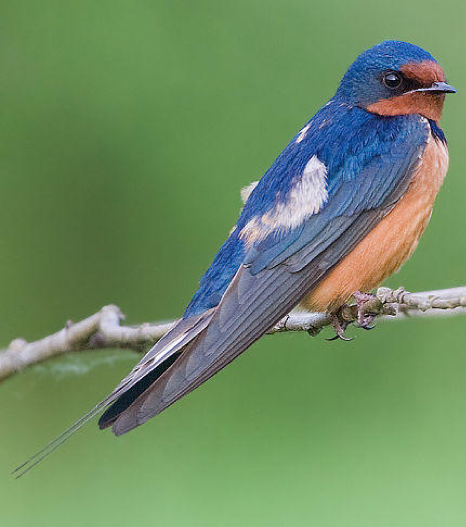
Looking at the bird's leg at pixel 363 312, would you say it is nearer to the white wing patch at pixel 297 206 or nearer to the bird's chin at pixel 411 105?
the white wing patch at pixel 297 206

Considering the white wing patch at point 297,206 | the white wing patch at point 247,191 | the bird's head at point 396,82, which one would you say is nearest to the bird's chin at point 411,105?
the bird's head at point 396,82

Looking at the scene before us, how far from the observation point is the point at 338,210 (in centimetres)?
236

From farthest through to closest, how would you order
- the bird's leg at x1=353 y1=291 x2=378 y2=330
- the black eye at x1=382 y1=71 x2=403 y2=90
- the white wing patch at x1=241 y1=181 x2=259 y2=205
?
the white wing patch at x1=241 y1=181 x2=259 y2=205 → the black eye at x1=382 y1=71 x2=403 y2=90 → the bird's leg at x1=353 y1=291 x2=378 y2=330

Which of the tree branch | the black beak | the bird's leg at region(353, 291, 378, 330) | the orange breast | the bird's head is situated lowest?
the bird's leg at region(353, 291, 378, 330)

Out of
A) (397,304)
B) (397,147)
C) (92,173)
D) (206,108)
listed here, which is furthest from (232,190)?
(397,304)

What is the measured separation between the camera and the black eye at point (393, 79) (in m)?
2.40

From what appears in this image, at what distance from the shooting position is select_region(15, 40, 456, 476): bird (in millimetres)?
2186

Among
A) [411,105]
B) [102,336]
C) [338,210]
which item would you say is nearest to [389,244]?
[338,210]

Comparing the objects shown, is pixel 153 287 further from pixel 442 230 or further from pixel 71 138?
pixel 442 230

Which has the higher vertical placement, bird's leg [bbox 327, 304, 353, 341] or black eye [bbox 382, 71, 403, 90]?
black eye [bbox 382, 71, 403, 90]

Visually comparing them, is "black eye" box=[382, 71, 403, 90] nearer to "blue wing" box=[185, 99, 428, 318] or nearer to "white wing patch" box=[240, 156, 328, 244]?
"blue wing" box=[185, 99, 428, 318]

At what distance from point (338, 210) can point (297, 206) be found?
0.11 metres

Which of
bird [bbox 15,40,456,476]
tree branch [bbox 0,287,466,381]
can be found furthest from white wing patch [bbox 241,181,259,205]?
tree branch [bbox 0,287,466,381]

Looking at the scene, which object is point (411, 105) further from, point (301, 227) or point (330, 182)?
point (301, 227)
